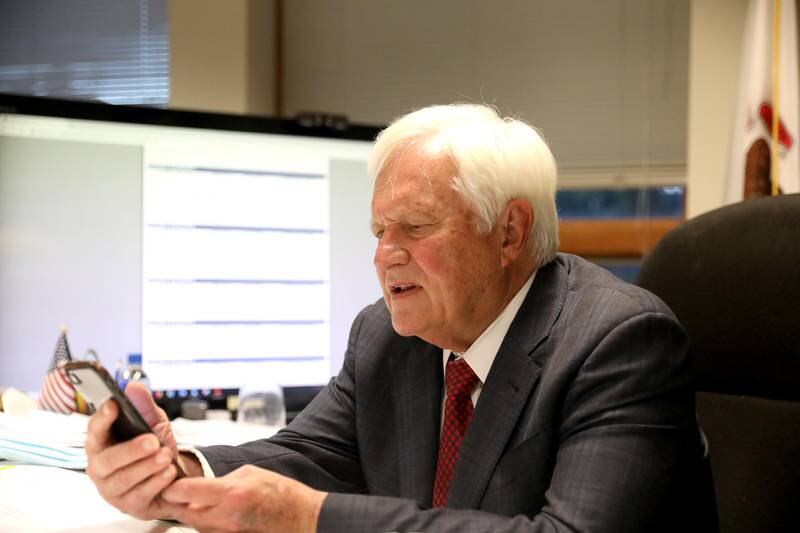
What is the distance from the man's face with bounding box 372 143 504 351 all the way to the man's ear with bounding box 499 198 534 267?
0.05 ft

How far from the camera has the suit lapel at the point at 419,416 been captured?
49.9 inches

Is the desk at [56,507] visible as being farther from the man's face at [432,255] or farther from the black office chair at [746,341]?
the black office chair at [746,341]

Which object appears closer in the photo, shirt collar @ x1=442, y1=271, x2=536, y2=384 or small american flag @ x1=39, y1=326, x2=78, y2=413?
shirt collar @ x1=442, y1=271, x2=536, y2=384

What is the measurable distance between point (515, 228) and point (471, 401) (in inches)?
9.8

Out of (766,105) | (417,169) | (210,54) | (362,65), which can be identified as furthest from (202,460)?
(362,65)

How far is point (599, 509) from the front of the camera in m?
0.98

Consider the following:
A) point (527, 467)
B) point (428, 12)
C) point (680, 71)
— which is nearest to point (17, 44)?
point (428, 12)

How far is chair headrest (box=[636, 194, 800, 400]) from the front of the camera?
47.8 inches

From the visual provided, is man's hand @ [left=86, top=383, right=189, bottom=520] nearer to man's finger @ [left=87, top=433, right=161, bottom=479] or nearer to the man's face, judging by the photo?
man's finger @ [left=87, top=433, right=161, bottom=479]

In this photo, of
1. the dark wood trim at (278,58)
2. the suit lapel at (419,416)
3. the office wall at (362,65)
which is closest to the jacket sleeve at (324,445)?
the suit lapel at (419,416)

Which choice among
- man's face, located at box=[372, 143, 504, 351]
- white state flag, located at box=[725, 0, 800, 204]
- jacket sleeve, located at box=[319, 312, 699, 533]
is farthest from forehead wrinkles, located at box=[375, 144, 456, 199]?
white state flag, located at box=[725, 0, 800, 204]

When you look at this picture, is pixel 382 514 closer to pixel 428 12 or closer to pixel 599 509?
pixel 599 509

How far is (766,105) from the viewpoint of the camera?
8.87 ft

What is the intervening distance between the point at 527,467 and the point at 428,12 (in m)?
2.61
